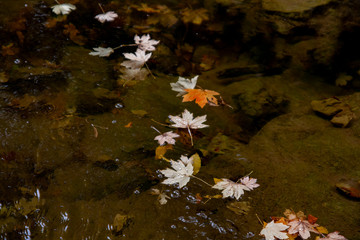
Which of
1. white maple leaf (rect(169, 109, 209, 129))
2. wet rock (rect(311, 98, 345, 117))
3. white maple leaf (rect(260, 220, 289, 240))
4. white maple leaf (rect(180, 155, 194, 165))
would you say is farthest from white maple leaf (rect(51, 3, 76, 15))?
white maple leaf (rect(260, 220, 289, 240))

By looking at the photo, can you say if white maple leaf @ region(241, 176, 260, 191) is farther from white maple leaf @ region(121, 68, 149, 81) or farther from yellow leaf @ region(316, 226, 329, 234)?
white maple leaf @ region(121, 68, 149, 81)

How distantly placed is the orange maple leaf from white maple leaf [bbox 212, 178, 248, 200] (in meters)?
0.87

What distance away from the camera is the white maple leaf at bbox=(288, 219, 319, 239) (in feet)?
5.27

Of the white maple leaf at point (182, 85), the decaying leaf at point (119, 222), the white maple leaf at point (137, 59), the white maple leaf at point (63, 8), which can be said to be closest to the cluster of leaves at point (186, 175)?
the decaying leaf at point (119, 222)

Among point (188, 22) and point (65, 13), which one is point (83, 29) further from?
point (188, 22)

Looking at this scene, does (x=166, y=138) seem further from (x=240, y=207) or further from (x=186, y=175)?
(x=240, y=207)

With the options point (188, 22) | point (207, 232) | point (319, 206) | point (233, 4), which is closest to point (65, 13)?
point (188, 22)

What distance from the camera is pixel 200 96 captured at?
8.44 ft

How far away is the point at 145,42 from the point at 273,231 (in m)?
2.42

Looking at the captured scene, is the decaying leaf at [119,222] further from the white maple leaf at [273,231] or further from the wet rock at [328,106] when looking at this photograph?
the wet rock at [328,106]

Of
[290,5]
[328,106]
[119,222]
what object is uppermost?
[290,5]

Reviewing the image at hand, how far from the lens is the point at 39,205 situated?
5.32 feet

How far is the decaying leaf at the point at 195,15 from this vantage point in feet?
11.8

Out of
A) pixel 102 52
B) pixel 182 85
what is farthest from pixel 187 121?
pixel 102 52
